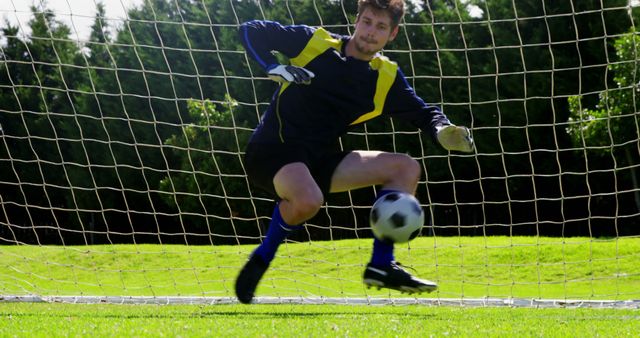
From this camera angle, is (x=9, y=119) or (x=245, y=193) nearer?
(x=245, y=193)

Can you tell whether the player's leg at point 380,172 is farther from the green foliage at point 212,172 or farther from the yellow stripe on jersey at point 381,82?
the green foliage at point 212,172

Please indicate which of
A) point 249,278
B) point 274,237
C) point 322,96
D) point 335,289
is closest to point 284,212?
point 274,237

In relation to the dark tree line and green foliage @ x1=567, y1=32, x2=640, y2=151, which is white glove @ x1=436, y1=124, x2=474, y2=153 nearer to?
green foliage @ x1=567, y1=32, x2=640, y2=151

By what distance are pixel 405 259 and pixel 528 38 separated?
1200 cm

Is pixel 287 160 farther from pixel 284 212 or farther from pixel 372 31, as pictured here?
pixel 372 31

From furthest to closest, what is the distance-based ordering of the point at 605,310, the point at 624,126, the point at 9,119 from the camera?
the point at 9,119 → the point at 624,126 → the point at 605,310

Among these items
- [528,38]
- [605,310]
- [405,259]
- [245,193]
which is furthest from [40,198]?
[605,310]

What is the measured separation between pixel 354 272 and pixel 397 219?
6.66m

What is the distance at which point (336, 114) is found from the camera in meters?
5.40

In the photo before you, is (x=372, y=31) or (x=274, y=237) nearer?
(x=372, y=31)

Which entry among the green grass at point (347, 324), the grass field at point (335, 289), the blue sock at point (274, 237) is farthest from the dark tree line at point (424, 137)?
the blue sock at point (274, 237)

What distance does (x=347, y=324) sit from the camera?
5.60m

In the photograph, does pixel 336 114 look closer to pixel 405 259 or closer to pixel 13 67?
pixel 405 259

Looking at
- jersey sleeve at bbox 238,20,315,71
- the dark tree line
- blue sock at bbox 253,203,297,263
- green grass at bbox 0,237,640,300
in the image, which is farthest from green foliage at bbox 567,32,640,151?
blue sock at bbox 253,203,297,263
